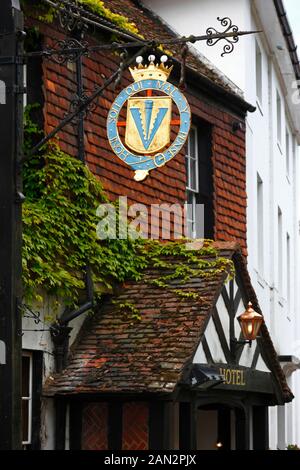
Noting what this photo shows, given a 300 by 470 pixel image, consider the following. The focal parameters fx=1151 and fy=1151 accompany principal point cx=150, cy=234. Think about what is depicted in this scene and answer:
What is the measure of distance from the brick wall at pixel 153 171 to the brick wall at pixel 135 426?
286 cm

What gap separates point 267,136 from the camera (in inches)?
880

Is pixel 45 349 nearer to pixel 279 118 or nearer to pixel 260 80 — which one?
pixel 260 80

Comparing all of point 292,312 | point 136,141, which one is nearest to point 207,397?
point 136,141

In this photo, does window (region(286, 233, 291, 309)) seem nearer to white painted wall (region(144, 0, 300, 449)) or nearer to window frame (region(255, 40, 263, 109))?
white painted wall (region(144, 0, 300, 449))

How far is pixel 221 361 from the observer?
14.2 meters

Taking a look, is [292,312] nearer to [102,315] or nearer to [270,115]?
[270,115]

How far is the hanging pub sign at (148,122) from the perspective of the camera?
34.8 ft

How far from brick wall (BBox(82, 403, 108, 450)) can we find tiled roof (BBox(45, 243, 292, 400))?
0.48 m

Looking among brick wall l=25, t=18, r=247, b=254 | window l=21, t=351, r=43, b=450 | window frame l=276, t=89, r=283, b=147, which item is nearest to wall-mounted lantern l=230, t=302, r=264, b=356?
brick wall l=25, t=18, r=247, b=254

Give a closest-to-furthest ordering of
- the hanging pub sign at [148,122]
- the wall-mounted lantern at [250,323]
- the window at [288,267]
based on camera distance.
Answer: the hanging pub sign at [148,122], the wall-mounted lantern at [250,323], the window at [288,267]

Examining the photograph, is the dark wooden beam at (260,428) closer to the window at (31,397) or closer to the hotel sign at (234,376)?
the hotel sign at (234,376)

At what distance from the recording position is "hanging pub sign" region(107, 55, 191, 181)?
10603 millimetres

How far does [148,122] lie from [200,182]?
6.68 m

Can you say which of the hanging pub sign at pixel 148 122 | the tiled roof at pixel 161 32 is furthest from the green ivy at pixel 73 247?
the tiled roof at pixel 161 32
